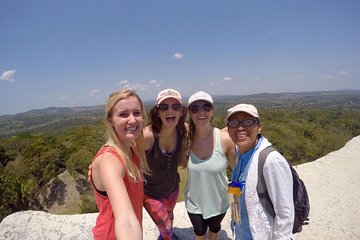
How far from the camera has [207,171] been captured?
257 centimetres

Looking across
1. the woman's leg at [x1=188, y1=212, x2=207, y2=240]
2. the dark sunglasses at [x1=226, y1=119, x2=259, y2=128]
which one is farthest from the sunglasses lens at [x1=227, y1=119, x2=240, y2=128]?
the woman's leg at [x1=188, y1=212, x2=207, y2=240]

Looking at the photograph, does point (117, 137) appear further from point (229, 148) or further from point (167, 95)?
point (229, 148)

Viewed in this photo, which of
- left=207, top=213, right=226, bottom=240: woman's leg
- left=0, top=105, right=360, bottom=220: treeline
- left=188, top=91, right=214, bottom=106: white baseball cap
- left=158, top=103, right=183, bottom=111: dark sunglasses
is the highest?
left=188, top=91, right=214, bottom=106: white baseball cap

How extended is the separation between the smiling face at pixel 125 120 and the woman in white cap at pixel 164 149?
2.55 feet

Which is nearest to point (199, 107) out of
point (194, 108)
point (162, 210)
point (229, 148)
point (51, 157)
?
point (194, 108)

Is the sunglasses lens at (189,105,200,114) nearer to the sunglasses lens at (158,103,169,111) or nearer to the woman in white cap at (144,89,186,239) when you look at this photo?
the woman in white cap at (144,89,186,239)

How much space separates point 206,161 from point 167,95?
79cm

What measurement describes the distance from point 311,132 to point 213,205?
119 feet

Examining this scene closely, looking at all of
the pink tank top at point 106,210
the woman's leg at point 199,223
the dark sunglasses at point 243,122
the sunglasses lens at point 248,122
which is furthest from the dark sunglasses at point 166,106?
the woman's leg at point 199,223

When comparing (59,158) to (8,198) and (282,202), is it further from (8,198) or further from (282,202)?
(282,202)

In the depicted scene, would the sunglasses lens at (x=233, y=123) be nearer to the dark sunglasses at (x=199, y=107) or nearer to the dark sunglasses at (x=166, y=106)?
the dark sunglasses at (x=199, y=107)

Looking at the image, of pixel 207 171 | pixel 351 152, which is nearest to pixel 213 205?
pixel 207 171

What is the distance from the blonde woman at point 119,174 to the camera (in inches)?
56.0

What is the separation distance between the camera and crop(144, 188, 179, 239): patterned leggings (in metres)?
2.95
